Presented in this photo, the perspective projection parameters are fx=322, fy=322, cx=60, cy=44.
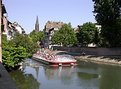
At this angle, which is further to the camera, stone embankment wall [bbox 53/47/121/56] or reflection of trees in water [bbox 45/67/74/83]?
stone embankment wall [bbox 53/47/121/56]

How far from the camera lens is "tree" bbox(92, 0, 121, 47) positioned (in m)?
63.1

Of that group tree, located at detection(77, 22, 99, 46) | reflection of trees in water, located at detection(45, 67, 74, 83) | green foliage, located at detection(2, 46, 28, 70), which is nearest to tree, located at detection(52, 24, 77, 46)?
tree, located at detection(77, 22, 99, 46)

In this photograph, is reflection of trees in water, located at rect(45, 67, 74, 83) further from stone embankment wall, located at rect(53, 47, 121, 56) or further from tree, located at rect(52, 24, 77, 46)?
tree, located at rect(52, 24, 77, 46)

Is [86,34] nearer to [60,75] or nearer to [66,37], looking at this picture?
[66,37]

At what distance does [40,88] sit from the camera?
2867 cm

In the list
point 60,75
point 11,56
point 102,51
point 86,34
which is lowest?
point 60,75

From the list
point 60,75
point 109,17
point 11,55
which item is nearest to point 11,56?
point 11,55

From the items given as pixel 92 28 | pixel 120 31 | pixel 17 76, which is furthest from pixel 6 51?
pixel 92 28

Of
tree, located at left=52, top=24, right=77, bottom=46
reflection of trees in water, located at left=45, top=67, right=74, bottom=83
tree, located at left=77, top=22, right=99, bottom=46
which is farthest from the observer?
tree, located at left=52, top=24, right=77, bottom=46

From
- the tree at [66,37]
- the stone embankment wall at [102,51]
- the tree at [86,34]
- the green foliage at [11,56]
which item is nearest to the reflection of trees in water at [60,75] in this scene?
the green foliage at [11,56]

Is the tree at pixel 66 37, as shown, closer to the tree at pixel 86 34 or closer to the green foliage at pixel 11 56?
the tree at pixel 86 34

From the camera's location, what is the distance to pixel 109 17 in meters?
64.3

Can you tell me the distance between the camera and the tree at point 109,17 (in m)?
63.1

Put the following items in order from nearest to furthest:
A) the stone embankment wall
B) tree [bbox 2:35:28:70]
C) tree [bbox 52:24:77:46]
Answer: tree [bbox 2:35:28:70], the stone embankment wall, tree [bbox 52:24:77:46]
